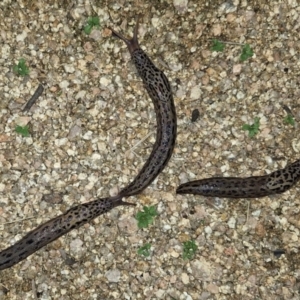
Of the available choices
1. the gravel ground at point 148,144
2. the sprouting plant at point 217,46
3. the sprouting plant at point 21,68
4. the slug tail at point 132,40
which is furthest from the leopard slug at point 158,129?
the sprouting plant at point 21,68

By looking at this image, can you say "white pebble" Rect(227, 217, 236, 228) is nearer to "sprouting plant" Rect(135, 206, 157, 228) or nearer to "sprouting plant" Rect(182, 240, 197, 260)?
"sprouting plant" Rect(182, 240, 197, 260)

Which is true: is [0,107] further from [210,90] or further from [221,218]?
[221,218]

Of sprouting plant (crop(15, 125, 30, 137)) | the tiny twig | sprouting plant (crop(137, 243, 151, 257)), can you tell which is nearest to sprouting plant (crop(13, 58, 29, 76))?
the tiny twig

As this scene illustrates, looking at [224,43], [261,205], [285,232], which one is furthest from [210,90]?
[285,232]

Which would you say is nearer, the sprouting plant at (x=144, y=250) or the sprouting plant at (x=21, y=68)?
the sprouting plant at (x=144, y=250)

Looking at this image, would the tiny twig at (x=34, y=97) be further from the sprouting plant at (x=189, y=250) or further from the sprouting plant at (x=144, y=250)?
the sprouting plant at (x=189, y=250)

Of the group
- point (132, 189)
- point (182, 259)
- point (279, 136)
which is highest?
point (279, 136)
